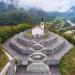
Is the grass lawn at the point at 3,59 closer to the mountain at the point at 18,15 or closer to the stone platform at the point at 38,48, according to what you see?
the stone platform at the point at 38,48

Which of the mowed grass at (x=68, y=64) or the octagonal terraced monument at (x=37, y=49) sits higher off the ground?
the octagonal terraced monument at (x=37, y=49)

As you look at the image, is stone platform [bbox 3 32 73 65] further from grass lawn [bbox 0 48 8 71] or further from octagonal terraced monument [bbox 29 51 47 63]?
grass lawn [bbox 0 48 8 71]

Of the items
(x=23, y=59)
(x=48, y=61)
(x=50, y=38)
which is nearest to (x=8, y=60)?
(x=23, y=59)

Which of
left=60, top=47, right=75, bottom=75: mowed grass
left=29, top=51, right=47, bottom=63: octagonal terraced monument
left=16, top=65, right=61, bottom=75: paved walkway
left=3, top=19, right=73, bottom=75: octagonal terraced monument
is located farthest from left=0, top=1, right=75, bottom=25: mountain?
left=16, top=65, right=61, bottom=75: paved walkway

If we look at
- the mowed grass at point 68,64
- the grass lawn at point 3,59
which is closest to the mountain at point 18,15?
the grass lawn at point 3,59

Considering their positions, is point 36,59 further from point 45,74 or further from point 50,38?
point 50,38

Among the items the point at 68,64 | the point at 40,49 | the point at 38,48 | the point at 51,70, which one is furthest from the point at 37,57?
the point at 68,64

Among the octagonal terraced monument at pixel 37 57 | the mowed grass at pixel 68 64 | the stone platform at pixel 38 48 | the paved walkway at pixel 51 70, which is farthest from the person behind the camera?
the stone platform at pixel 38 48

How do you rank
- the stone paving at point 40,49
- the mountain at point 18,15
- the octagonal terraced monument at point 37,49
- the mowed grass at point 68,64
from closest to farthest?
1. the mowed grass at point 68,64
2. the octagonal terraced monument at point 37,49
3. the stone paving at point 40,49
4. the mountain at point 18,15
